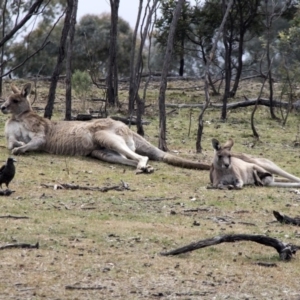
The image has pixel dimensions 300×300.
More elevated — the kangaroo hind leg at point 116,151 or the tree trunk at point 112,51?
the tree trunk at point 112,51

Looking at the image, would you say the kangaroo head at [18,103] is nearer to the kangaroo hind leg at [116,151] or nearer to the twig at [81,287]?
the kangaroo hind leg at [116,151]

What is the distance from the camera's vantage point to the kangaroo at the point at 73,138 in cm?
1370

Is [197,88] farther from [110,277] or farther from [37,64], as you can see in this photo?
[110,277]

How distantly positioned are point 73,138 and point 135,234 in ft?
20.2

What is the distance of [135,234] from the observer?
7.99 m

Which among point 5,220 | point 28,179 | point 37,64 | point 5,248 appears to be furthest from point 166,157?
point 37,64

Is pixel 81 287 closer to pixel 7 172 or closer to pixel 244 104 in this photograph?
pixel 7 172

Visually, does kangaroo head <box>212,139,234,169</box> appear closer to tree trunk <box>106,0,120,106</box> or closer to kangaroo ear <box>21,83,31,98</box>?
kangaroo ear <box>21,83,31,98</box>

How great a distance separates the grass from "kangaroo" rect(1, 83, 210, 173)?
0.26 m

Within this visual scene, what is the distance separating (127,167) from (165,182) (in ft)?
4.70

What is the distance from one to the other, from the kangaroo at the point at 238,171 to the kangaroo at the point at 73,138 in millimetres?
1788

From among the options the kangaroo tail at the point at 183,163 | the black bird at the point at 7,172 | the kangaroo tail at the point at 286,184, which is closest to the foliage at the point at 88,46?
the kangaroo tail at the point at 183,163

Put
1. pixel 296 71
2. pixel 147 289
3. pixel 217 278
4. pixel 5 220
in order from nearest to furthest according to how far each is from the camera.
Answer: pixel 147 289 → pixel 217 278 → pixel 5 220 → pixel 296 71

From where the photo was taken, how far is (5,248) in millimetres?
7086
